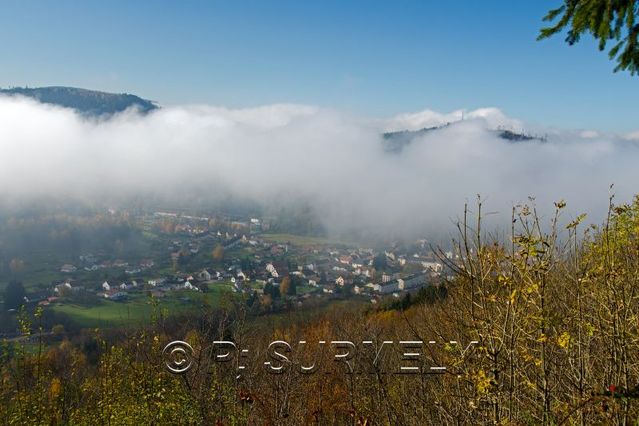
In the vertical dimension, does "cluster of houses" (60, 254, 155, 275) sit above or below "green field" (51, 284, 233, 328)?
below

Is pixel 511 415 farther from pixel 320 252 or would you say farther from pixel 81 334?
pixel 320 252

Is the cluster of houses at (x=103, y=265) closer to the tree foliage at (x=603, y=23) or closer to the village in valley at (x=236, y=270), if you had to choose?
the village in valley at (x=236, y=270)

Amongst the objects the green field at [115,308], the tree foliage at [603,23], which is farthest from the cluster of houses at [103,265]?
the tree foliage at [603,23]

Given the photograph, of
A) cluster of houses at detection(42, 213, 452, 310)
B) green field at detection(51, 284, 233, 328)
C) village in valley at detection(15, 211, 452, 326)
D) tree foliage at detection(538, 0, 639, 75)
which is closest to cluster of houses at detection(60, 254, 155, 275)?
cluster of houses at detection(42, 213, 452, 310)

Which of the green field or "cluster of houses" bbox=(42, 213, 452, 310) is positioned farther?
"cluster of houses" bbox=(42, 213, 452, 310)

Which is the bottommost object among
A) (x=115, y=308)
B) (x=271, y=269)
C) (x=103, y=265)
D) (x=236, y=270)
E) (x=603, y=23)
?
(x=103, y=265)

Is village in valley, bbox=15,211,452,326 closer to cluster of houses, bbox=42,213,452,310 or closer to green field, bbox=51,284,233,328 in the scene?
cluster of houses, bbox=42,213,452,310

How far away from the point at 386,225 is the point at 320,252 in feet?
186

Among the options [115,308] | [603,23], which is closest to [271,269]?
[115,308]

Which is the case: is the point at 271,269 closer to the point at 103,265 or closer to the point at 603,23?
the point at 103,265

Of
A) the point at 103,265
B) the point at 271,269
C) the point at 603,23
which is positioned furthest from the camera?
the point at 103,265

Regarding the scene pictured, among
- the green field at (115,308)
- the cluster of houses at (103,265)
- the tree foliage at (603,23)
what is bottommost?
the cluster of houses at (103,265)

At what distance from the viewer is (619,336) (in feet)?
12.7

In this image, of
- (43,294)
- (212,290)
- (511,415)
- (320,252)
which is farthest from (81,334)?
(320,252)
